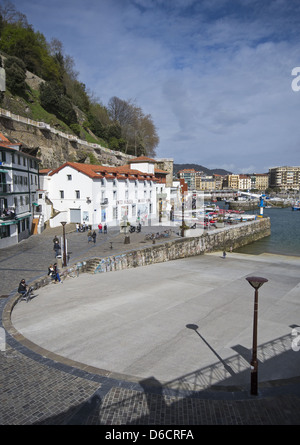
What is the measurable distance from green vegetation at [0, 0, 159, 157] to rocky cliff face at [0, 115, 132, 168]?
16.4 ft

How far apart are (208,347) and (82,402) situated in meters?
4.88

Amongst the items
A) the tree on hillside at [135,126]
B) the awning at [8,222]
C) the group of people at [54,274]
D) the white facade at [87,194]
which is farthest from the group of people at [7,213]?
the tree on hillside at [135,126]

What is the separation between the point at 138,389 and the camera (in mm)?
7648

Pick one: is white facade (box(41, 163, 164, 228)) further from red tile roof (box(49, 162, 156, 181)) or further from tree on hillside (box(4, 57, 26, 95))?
tree on hillside (box(4, 57, 26, 95))

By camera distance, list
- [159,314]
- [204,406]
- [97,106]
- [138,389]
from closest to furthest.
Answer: [204,406], [138,389], [159,314], [97,106]

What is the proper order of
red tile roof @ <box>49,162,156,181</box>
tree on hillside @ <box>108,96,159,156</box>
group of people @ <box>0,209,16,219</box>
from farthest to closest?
tree on hillside @ <box>108,96,159,156</box> → red tile roof @ <box>49,162,156,181</box> → group of people @ <box>0,209,16,219</box>

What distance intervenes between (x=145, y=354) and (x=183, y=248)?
2190cm

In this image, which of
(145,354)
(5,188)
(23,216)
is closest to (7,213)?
(5,188)

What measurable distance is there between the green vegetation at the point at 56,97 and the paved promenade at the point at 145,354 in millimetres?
44246

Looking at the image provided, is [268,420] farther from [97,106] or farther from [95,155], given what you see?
[97,106]

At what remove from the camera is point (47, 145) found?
161ft

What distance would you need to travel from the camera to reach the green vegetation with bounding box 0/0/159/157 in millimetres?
52494

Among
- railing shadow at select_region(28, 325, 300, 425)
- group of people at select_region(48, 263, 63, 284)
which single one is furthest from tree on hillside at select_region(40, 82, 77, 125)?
railing shadow at select_region(28, 325, 300, 425)

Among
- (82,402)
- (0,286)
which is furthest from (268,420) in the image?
(0,286)
